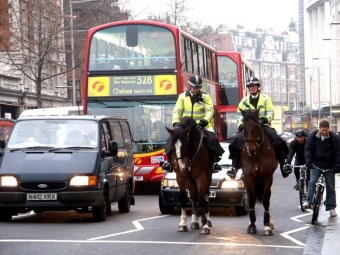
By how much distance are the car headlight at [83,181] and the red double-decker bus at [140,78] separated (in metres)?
8.85

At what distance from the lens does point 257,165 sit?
14.8 m

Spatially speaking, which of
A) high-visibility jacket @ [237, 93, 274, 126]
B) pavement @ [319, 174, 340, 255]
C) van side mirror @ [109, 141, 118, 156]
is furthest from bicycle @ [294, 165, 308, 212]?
high-visibility jacket @ [237, 93, 274, 126]

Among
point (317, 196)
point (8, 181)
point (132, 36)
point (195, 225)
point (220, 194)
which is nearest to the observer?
point (195, 225)

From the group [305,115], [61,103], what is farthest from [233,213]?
[305,115]

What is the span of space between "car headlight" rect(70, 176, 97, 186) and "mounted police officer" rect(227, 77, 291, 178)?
109 inches

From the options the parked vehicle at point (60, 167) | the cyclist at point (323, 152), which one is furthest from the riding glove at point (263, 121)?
the parked vehicle at point (60, 167)

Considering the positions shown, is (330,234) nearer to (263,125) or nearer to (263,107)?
(263,125)

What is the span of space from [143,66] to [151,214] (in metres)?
7.15

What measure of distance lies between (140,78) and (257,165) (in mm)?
11183

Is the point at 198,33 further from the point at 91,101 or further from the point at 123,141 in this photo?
the point at 123,141

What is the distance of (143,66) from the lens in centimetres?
2558

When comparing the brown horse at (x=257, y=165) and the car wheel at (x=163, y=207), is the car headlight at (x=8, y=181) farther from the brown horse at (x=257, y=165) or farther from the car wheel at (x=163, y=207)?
the brown horse at (x=257, y=165)

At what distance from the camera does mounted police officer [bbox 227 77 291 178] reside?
48.6 ft

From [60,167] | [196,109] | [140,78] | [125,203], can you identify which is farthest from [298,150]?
[60,167]
